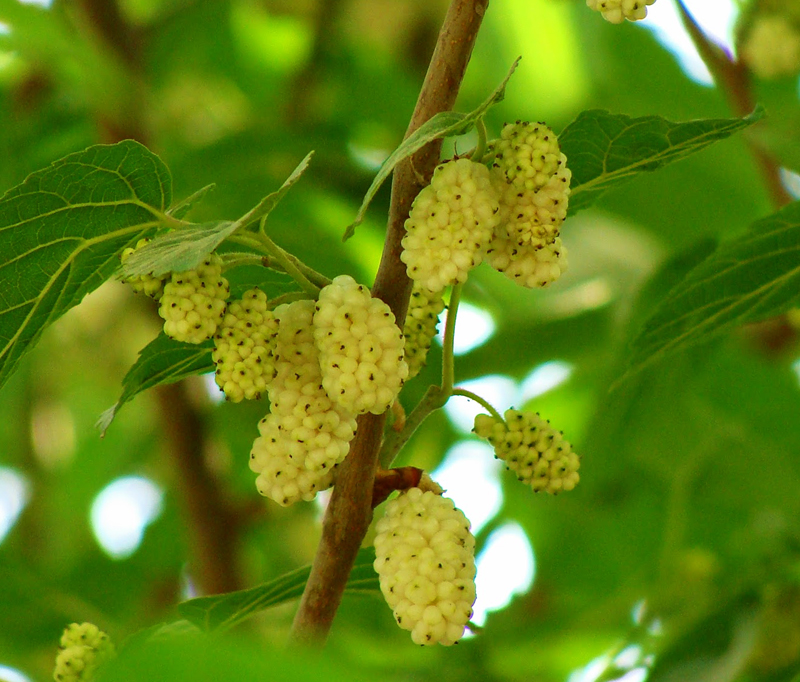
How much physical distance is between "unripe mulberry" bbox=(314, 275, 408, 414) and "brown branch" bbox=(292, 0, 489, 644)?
36mm

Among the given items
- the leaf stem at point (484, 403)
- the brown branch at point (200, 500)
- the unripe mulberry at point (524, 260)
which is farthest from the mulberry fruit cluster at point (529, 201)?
the brown branch at point (200, 500)

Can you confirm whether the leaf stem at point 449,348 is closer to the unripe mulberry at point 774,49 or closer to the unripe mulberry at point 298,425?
the unripe mulberry at point 298,425

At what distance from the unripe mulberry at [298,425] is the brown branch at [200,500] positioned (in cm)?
101

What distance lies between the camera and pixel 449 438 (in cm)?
196

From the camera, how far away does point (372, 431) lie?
703mm

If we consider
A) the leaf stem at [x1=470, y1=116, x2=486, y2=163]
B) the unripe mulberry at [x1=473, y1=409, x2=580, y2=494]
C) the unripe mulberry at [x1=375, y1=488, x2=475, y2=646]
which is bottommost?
the unripe mulberry at [x1=375, y1=488, x2=475, y2=646]

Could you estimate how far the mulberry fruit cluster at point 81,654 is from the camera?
0.77m

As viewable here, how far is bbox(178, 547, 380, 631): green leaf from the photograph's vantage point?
81cm

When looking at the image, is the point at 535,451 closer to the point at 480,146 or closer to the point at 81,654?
the point at 480,146

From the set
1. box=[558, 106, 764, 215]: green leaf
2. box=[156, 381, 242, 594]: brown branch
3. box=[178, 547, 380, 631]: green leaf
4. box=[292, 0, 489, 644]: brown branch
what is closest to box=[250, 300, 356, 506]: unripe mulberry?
box=[292, 0, 489, 644]: brown branch

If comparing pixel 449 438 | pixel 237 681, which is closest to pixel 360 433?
pixel 237 681

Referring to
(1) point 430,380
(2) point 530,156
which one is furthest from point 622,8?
(1) point 430,380

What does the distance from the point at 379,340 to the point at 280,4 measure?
77.2 inches

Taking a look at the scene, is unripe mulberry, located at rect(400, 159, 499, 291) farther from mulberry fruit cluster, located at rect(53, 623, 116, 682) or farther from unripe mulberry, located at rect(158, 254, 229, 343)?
mulberry fruit cluster, located at rect(53, 623, 116, 682)
